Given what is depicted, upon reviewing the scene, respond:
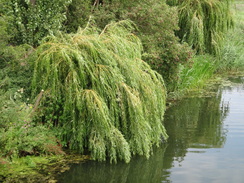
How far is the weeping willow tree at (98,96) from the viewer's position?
758 cm

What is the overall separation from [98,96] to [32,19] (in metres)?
3.17

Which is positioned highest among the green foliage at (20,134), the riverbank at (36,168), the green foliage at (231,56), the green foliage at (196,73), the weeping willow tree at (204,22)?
the weeping willow tree at (204,22)

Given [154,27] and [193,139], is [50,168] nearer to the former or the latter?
[193,139]

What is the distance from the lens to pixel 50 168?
718 centimetres

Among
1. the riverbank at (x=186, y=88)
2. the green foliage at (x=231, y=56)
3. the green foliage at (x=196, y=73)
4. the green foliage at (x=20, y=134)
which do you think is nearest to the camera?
the riverbank at (x=186, y=88)

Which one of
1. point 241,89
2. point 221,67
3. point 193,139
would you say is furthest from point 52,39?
point 221,67

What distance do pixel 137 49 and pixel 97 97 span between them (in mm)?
1929

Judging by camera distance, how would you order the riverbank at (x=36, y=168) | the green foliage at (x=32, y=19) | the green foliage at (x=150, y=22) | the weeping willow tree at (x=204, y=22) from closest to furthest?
1. the riverbank at (x=36, y=168)
2. the green foliage at (x=32, y=19)
3. the green foliage at (x=150, y=22)
4. the weeping willow tree at (x=204, y=22)

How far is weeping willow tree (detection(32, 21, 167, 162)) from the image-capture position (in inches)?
298

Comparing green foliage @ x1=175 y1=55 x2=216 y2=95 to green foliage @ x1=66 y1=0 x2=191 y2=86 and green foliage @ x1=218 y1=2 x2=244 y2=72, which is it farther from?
green foliage @ x1=66 y1=0 x2=191 y2=86

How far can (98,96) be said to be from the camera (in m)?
7.77

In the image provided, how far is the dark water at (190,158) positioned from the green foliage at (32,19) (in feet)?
12.1

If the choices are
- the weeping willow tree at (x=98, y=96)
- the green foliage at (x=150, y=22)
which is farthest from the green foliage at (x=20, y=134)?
the green foliage at (x=150, y=22)

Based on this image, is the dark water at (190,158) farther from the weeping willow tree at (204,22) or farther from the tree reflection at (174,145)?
the weeping willow tree at (204,22)
